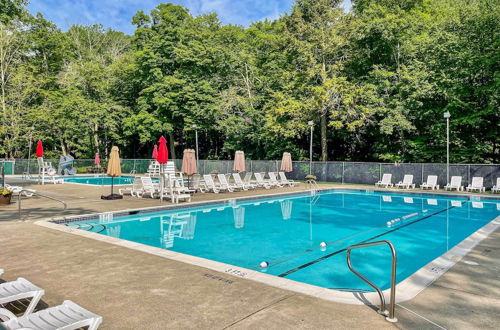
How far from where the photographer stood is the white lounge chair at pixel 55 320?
2.72m

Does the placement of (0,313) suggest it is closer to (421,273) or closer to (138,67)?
(421,273)

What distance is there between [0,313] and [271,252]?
5846 millimetres

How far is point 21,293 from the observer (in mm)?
3396

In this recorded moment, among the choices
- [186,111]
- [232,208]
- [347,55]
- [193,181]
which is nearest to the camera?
[232,208]

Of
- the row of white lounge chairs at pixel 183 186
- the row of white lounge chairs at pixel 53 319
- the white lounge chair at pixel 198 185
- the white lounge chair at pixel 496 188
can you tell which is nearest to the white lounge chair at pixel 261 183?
the row of white lounge chairs at pixel 183 186

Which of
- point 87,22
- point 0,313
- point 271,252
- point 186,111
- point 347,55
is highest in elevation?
point 87,22

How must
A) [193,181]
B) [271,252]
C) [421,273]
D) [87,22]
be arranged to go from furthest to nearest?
[87,22], [193,181], [271,252], [421,273]

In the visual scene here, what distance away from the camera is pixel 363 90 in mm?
25016

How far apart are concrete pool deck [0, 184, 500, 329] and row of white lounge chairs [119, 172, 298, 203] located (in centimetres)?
758

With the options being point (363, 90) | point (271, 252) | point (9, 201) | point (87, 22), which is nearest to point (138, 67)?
point (87, 22)

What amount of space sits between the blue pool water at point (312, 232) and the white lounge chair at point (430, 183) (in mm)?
3379

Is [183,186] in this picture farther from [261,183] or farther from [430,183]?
[430,183]

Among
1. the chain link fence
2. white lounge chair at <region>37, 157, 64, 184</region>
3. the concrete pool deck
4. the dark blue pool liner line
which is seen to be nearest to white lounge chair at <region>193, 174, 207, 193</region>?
the dark blue pool liner line

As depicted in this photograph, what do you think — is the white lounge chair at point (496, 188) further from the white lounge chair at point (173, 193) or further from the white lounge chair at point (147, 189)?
the white lounge chair at point (147, 189)
